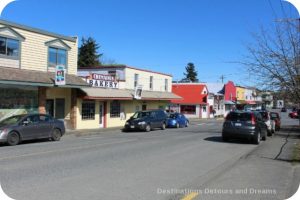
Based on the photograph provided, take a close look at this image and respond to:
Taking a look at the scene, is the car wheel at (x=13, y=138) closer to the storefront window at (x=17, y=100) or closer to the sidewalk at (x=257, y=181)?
the storefront window at (x=17, y=100)

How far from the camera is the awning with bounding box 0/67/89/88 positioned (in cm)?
Result: 2341

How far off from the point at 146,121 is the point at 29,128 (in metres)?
13.7

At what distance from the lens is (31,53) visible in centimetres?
2677

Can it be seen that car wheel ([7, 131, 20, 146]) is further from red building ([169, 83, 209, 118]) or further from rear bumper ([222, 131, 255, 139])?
red building ([169, 83, 209, 118])

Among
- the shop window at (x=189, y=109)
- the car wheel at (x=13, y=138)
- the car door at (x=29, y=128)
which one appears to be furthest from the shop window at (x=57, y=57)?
the shop window at (x=189, y=109)

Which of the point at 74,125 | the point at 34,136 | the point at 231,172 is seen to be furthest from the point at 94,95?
the point at 231,172

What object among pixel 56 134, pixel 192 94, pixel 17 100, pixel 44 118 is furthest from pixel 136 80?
pixel 192 94

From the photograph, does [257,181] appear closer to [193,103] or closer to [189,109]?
[193,103]

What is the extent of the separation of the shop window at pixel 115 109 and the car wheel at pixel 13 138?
1780 cm

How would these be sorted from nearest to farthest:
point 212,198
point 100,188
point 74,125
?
1. point 212,198
2. point 100,188
3. point 74,125

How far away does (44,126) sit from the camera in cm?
2134

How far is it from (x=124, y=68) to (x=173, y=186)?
31.1 m

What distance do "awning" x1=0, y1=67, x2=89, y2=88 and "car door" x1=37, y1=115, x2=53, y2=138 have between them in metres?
3.35

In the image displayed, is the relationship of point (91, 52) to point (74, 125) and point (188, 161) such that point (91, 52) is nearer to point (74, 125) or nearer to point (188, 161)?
point (74, 125)
